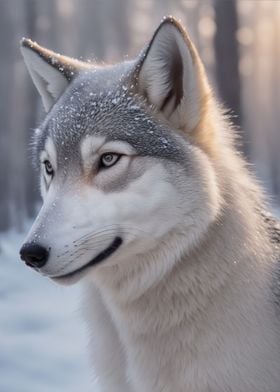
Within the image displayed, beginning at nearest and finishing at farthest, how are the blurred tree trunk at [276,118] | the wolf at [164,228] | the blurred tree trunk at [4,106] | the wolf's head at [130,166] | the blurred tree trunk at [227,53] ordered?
the wolf's head at [130,166]
the wolf at [164,228]
the blurred tree trunk at [227,53]
the blurred tree trunk at [4,106]
the blurred tree trunk at [276,118]

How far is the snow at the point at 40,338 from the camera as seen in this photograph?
4.00 metres

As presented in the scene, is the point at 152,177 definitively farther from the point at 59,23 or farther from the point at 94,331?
the point at 59,23

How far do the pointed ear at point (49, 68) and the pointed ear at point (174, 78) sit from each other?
1.61 feet

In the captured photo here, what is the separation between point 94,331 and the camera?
9.95ft

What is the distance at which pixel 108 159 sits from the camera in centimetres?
264

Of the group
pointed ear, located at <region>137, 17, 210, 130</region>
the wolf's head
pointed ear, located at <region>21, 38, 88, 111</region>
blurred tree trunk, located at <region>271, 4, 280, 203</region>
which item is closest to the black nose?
the wolf's head

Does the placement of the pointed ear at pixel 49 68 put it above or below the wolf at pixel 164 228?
above

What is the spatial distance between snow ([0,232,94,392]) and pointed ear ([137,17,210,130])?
104 cm

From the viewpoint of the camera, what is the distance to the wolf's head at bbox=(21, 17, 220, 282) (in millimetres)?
2475

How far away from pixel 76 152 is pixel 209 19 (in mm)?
6512

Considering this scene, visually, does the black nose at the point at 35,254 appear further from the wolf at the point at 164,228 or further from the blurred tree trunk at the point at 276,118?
the blurred tree trunk at the point at 276,118

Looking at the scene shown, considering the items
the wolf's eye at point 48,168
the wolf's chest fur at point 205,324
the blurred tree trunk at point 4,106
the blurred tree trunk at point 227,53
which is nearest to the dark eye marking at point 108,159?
the wolf's eye at point 48,168

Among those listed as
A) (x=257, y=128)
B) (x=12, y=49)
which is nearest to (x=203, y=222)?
(x=12, y=49)

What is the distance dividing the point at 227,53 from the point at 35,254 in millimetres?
5808
